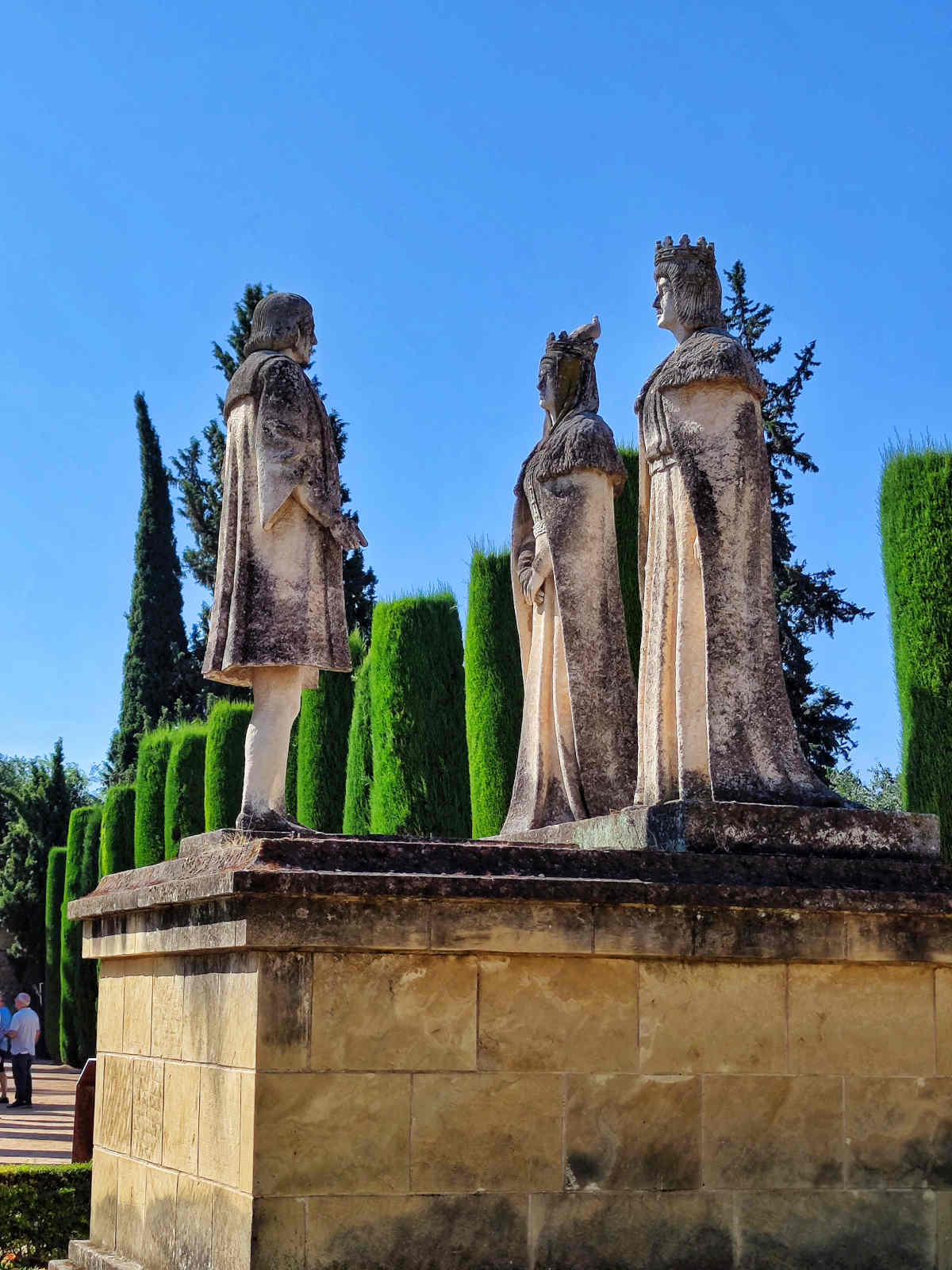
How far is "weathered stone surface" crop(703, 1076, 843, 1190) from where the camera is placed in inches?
268

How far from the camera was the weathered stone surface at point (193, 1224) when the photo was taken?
673cm

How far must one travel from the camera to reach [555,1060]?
669 centimetres

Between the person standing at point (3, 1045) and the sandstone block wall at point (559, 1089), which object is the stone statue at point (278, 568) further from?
the person standing at point (3, 1045)

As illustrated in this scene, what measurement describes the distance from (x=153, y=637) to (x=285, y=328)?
112 ft

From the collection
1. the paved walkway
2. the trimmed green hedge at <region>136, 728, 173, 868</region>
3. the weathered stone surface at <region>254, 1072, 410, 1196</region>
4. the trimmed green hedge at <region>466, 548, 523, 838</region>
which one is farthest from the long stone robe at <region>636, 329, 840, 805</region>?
the trimmed green hedge at <region>136, 728, 173, 868</region>

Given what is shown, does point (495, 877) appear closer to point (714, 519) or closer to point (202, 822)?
point (714, 519)

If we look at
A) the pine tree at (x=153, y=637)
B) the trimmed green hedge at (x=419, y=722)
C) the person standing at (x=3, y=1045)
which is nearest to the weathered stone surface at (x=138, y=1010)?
the trimmed green hedge at (x=419, y=722)

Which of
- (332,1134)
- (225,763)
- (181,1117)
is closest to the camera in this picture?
(332,1134)

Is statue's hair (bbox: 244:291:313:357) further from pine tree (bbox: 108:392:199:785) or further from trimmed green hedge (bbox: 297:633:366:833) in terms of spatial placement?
pine tree (bbox: 108:392:199:785)

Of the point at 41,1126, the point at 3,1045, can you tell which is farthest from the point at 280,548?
the point at 3,1045

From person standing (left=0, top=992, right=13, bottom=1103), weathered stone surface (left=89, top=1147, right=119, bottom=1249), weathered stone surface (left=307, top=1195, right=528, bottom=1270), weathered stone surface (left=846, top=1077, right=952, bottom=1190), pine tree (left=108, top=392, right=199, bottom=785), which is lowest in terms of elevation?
person standing (left=0, top=992, right=13, bottom=1103)

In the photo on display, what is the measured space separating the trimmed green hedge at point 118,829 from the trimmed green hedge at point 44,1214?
22189mm

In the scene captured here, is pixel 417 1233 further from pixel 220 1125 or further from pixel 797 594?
pixel 797 594

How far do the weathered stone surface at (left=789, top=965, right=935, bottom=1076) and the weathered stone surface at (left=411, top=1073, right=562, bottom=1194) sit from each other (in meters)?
1.14
